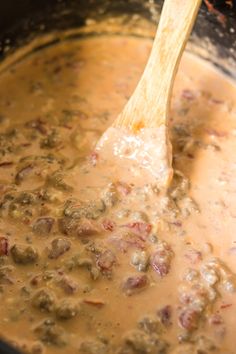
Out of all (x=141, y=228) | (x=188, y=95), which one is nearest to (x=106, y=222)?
(x=141, y=228)

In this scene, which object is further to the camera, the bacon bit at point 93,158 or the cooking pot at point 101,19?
the cooking pot at point 101,19

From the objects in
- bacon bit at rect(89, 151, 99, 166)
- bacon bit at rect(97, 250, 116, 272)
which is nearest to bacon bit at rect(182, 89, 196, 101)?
bacon bit at rect(89, 151, 99, 166)

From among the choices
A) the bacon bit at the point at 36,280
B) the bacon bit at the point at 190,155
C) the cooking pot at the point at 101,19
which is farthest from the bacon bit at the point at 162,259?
the cooking pot at the point at 101,19

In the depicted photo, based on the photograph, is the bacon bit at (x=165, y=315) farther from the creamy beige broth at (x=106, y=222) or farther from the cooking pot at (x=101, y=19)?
the cooking pot at (x=101, y=19)

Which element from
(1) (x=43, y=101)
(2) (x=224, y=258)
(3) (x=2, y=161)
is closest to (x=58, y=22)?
(1) (x=43, y=101)

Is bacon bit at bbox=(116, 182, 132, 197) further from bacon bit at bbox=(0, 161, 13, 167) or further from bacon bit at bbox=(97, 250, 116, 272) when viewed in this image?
bacon bit at bbox=(0, 161, 13, 167)
